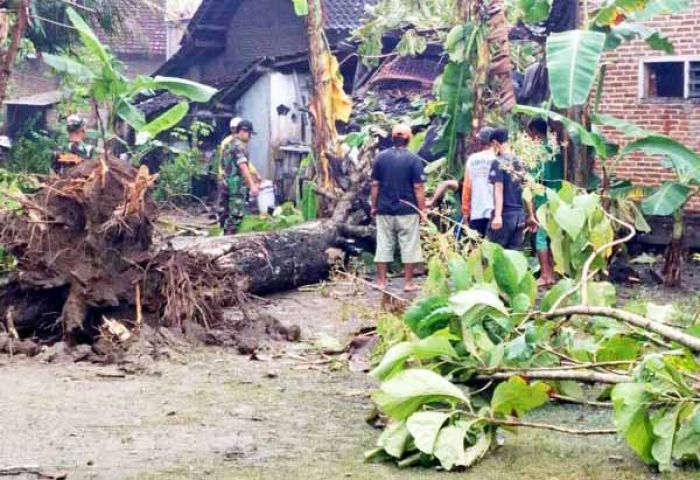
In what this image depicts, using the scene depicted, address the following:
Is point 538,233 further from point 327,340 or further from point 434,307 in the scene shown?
point 434,307

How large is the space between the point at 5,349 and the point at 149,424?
248cm

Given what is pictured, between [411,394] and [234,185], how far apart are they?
8432 mm

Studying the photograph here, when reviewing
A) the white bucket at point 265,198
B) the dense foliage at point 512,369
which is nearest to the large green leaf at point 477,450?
the dense foliage at point 512,369

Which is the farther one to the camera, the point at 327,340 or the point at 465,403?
the point at 327,340

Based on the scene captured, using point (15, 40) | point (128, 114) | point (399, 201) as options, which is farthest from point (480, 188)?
point (15, 40)

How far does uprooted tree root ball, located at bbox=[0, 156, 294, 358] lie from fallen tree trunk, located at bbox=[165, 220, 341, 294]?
73 centimetres

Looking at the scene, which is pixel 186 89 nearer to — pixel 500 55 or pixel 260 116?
pixel 500 55

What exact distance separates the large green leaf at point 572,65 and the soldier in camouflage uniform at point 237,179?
451 cm

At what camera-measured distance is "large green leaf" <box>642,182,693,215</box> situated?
38.9 ft

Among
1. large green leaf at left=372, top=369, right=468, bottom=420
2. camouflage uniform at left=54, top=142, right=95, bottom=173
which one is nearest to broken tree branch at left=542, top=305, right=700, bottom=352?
large green leaf at left=372, top=369, right=468, bottom=420

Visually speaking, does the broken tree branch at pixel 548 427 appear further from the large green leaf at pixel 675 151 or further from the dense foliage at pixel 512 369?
the large green leaf at pixel 675 151

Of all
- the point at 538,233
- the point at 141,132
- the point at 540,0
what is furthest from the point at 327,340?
the point at 540,0

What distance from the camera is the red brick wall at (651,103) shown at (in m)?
14.3

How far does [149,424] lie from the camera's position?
264 inches
